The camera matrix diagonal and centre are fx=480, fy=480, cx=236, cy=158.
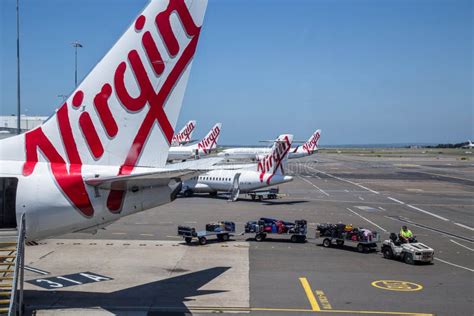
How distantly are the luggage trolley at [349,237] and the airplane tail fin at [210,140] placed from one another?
83913 millimetres

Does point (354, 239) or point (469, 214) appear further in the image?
point (469, 214)

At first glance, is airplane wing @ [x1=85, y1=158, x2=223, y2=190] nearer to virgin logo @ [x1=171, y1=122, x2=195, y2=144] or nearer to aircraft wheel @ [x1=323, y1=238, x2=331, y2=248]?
aircraft wheel @ [x1=323, y1=238, x2=331, y2=248]

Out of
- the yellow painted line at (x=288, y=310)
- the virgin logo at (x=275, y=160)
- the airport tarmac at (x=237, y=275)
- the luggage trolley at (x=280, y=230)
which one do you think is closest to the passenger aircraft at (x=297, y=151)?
the virgin logo at (x=275, y=160)

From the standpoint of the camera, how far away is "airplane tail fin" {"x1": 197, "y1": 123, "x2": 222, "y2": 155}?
11406 centimetres

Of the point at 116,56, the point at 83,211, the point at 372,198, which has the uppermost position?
the point at 116,56

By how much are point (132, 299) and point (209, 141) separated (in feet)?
319

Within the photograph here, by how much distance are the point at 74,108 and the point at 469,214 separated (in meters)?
43.0

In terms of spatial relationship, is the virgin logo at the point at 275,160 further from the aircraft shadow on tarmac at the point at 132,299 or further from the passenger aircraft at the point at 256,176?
the aircraft shadow on tarmac at the point at 132,299

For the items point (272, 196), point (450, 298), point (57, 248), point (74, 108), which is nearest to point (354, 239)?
point (450, 298)

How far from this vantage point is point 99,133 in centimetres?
1591

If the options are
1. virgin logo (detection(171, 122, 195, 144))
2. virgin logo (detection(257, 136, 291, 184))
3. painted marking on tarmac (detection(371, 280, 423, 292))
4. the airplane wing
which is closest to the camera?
the airplane wing

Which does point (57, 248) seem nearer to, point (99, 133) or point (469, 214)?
point (99, 133)

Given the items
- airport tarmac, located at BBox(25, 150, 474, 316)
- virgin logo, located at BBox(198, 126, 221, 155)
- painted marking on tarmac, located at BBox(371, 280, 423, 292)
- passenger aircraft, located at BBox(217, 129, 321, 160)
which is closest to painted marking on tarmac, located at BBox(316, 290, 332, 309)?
airport tarmac, located at BBox(25, 150, 474, 316)

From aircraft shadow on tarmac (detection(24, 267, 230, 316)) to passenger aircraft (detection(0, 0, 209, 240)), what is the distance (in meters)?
3.65
